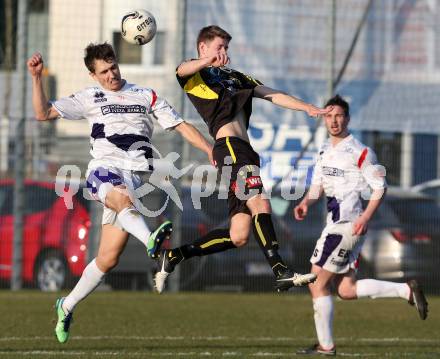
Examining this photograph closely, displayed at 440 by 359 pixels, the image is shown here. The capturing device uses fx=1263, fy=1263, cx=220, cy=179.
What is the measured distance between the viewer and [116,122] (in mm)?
9820

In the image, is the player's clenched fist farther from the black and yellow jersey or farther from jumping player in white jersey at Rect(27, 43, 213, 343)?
the black and yellow jersey

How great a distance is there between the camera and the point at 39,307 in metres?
14.5

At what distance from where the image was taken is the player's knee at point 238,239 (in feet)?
30.2

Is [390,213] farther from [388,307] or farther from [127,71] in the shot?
[127,71]

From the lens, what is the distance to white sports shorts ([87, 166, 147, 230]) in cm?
963

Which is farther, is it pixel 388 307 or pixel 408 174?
pixel 408 174

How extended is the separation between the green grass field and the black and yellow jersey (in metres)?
1.86

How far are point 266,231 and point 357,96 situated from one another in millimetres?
9400

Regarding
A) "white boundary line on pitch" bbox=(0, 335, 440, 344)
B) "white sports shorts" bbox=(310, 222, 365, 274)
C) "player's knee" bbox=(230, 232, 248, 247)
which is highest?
"player's knee" bbox=(230, 232, 248, 247)

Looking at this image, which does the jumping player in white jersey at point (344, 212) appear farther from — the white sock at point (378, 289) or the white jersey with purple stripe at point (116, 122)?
the white jersey with purple stripe at point (116, 122)

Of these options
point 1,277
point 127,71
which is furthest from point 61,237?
point 127,71

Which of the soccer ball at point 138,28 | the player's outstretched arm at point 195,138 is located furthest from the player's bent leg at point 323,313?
the soccer ball at point 138,28

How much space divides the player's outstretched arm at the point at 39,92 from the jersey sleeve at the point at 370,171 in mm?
2747

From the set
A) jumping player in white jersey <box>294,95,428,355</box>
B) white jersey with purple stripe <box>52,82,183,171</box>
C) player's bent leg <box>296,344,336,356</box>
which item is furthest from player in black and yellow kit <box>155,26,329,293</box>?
player's bent leg <box>296,344,336,356</box>
